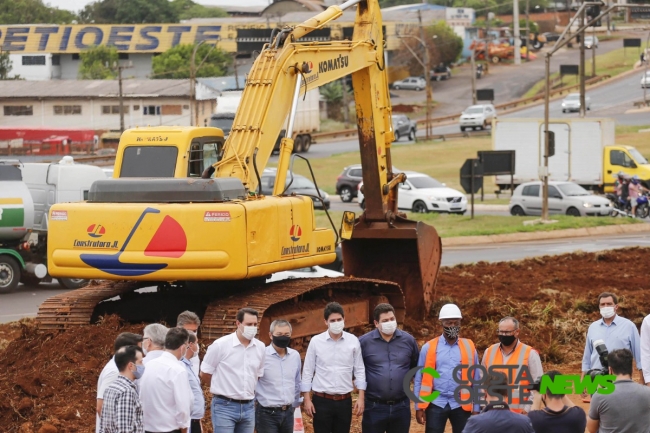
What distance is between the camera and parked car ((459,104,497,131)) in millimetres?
78188

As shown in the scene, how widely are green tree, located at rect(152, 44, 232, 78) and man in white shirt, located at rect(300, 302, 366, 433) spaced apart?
86.5 metres

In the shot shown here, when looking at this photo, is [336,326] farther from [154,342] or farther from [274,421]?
[154,342]

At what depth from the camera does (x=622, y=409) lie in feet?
28.6

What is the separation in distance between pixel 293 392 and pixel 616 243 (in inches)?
958

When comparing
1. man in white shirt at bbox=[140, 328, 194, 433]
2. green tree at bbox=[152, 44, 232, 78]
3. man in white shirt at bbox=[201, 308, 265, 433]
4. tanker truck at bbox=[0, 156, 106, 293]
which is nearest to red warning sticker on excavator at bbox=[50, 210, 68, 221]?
man in white shirt at bbox=[201, 308, 265, 433]

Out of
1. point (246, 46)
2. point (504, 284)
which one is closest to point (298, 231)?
point (504, 284)

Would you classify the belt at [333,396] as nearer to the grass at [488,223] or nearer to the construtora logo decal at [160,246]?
the construtora logo decal at [160,246]

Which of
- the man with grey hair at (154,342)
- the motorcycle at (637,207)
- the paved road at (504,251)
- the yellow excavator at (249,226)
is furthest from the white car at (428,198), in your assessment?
the man with grey hair at (154,342)

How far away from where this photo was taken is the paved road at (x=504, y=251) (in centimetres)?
2506

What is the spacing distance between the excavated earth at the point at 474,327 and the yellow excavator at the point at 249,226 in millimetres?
726

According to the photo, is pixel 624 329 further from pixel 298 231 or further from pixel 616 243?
pixel 616 243

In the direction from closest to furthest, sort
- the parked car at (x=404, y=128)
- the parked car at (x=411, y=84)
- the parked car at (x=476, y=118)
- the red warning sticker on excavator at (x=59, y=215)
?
the red warning sticker on excavator at (x=59, y=215) → the parked car at (x=404, y=128) → the parked car at (x=476, y=118) → the parked car at (x=411, y=84)

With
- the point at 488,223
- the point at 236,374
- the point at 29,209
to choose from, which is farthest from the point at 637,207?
the point at 236,374

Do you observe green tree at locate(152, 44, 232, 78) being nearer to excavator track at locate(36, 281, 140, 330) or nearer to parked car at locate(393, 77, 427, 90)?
parked car at locate(393, 77, 427, 90)
